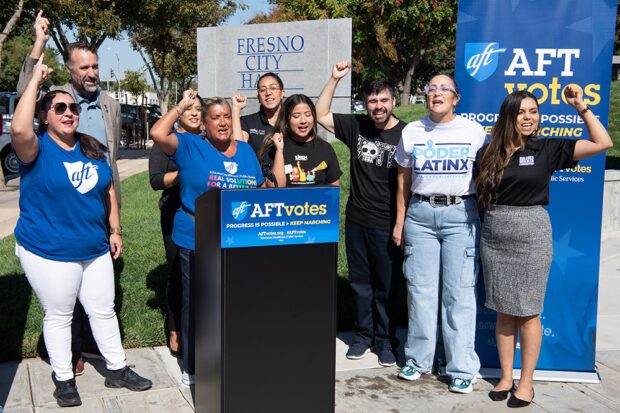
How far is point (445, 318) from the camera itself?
4305 mm

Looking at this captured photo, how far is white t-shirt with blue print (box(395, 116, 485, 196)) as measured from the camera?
4.07m

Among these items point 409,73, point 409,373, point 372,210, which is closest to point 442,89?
point 372,210

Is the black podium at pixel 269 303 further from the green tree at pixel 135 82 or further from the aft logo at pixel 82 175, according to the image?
the green tree at pixel 135 82

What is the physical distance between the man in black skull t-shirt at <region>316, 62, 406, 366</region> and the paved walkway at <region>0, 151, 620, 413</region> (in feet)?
0.82

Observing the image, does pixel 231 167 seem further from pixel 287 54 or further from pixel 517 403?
pixel 287 54

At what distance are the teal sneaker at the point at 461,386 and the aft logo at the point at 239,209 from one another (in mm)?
2024

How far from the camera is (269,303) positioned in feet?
10.4

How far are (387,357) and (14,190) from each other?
1091 centimetres

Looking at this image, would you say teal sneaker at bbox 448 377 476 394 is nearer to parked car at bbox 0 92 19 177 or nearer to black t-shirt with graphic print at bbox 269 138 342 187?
black t-shirt with graphic print at bbox 269 138 342 187

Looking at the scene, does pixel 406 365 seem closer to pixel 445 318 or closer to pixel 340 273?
pixel 445 318

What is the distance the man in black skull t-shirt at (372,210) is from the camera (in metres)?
4.52

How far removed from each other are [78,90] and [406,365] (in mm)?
2843

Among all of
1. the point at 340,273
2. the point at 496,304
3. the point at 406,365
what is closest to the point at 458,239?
the point at 496,304

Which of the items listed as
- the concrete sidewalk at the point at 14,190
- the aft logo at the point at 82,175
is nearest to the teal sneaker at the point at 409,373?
the aft logo at the point at 82,175
